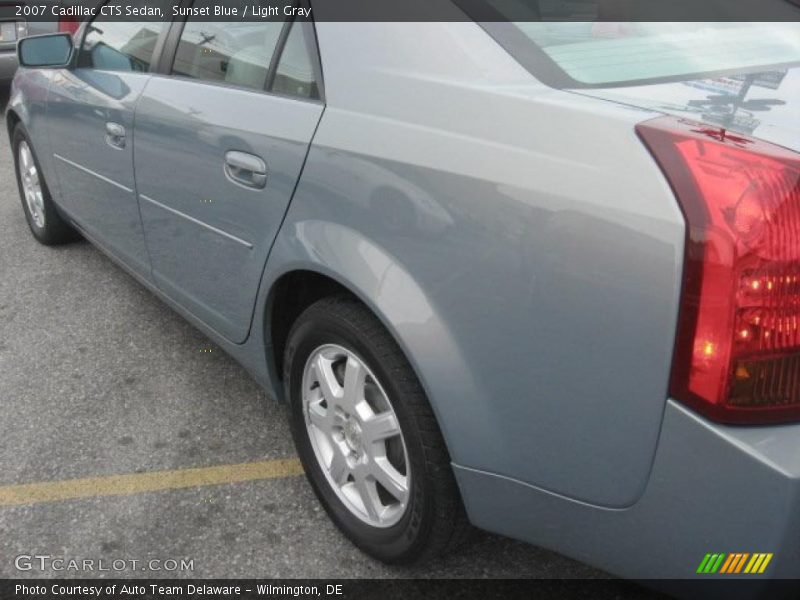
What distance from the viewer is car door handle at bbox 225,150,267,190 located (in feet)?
6.79

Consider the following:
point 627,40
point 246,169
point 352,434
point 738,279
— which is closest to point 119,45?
point 246,169

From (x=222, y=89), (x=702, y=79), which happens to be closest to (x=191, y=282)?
(x=222, y=89)

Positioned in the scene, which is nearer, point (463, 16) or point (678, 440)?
point (678, 440)

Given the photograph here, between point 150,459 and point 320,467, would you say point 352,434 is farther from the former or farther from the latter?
point 150,459

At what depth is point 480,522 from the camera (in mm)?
1733

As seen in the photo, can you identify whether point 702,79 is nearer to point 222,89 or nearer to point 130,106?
point 222,89

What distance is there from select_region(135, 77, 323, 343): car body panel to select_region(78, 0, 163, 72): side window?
0.31m

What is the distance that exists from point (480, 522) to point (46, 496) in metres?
1.46

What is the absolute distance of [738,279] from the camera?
125 cm

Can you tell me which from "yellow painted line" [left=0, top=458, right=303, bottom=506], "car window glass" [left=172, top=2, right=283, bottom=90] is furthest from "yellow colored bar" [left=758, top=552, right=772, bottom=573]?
"car window glass" [left=172, top=2, right=283, bottom=90]

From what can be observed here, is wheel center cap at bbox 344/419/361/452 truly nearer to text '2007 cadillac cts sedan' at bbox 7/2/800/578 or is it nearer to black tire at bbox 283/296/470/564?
text '2007 cadillac cts sedan' at bbox 7/2/800/578

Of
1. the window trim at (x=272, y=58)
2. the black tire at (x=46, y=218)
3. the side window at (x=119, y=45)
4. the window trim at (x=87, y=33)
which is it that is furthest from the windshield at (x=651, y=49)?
the black tire at (x=46, y=218)

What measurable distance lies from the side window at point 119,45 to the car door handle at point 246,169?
872 millimetres

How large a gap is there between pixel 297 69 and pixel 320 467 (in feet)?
3.64
